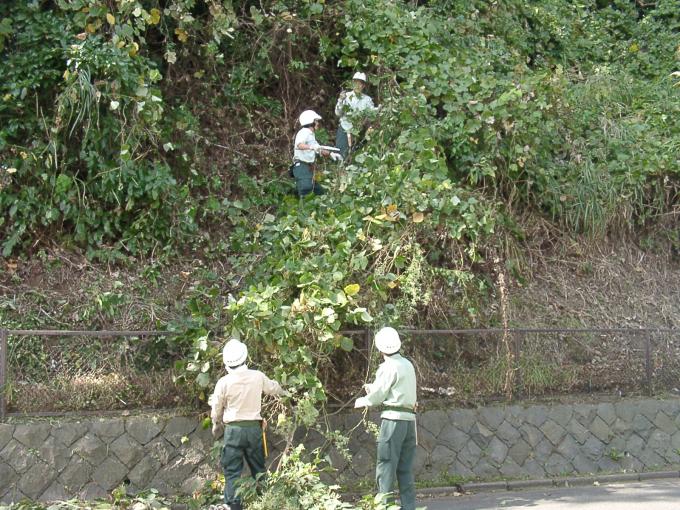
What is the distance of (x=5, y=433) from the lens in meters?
8.75

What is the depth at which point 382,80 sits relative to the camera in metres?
12.8

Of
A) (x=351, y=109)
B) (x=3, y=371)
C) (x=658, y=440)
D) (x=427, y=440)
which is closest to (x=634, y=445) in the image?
(x=658, y=440)

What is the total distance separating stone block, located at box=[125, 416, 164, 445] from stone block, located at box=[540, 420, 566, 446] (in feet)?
16.0

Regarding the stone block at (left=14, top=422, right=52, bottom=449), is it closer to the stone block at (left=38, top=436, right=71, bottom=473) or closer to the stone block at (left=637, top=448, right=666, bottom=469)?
the stone block at (left=38, top=436, right=71, bottom=473)

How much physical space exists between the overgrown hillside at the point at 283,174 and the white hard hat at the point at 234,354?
51cm

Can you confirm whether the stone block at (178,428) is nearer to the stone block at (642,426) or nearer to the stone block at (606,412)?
Answer: the stone block at (606,412)

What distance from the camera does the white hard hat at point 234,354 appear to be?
8133 millimetres

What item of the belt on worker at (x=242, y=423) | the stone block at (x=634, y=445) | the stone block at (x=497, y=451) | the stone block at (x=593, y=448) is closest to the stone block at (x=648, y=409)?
the stone block at (x=634, y=445)

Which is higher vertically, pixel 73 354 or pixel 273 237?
pixel 273 237

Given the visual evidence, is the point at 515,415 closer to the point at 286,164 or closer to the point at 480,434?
the point at 480,434

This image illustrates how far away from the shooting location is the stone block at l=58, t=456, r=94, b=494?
8.84 m

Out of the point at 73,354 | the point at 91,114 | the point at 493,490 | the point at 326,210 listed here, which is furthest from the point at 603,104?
the point at 73,354

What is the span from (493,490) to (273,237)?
412 centimetres

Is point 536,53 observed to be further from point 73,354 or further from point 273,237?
point 73,354
